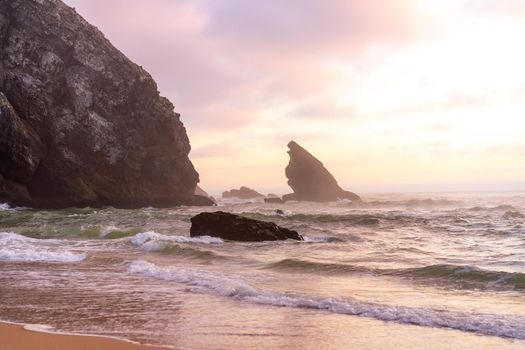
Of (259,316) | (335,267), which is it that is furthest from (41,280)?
(335,267)

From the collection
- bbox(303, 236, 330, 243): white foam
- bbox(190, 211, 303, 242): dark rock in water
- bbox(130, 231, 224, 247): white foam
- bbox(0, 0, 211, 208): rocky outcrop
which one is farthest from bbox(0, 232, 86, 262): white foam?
bbox(0, 0, 211, 208): rocky outcrop

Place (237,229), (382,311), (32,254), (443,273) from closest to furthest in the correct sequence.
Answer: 1. (382,311)
2. (443,273)
3. (32,254)
4. (237,229)

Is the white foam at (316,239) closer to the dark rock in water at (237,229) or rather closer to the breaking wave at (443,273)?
the dark rock in water at (237,229)

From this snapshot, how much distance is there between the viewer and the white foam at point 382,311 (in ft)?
22.4

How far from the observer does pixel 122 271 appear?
12945 mm

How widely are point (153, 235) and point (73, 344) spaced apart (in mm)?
15941

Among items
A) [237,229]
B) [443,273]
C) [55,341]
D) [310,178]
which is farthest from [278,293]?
[310,178]

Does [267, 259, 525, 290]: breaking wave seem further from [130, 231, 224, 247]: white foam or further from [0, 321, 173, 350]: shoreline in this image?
[130, 231, 224, 247]: white foam

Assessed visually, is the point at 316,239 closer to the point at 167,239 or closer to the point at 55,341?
the point at 167,239

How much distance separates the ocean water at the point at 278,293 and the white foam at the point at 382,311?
0.02m

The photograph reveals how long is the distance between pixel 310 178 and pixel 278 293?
8626 centimetres

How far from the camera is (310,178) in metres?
95.1

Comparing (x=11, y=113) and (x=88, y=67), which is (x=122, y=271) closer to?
(x=11, y=113)

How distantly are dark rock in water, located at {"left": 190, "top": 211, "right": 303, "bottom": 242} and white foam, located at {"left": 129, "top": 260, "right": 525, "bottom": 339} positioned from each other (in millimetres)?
10674
